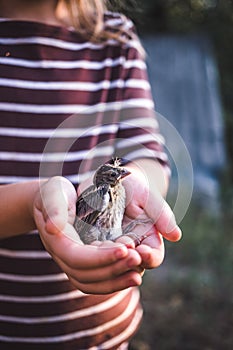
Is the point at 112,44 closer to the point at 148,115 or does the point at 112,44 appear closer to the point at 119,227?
the point at 148,115

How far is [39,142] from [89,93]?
187 millimetres

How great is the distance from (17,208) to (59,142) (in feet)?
0.92

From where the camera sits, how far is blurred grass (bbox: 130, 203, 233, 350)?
2754 millimetres

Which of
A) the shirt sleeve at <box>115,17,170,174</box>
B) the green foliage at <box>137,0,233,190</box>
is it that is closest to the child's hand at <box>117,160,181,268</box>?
the shirt sleeve at <box>115,17,170,174</box>

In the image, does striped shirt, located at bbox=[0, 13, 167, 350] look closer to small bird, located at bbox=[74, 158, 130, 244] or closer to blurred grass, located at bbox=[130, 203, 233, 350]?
small bird, located at bbox=[74, 158, 130, 244]

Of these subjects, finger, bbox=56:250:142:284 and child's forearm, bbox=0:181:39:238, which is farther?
child's forearm, bbox=0:181:39:238

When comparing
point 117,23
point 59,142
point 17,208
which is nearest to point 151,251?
point 17,208

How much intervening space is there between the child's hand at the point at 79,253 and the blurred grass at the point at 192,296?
1.81 meters

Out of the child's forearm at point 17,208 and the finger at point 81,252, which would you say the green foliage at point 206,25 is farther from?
the finger at point 81,252

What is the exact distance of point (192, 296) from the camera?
3137 millimetres

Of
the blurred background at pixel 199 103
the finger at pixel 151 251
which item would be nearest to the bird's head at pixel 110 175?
the finger at pixel 151 251

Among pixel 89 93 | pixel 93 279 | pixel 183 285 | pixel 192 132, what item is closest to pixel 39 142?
pixel 89 93

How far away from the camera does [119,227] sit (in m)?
1.00

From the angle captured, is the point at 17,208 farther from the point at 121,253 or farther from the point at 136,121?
the point at 136,121
